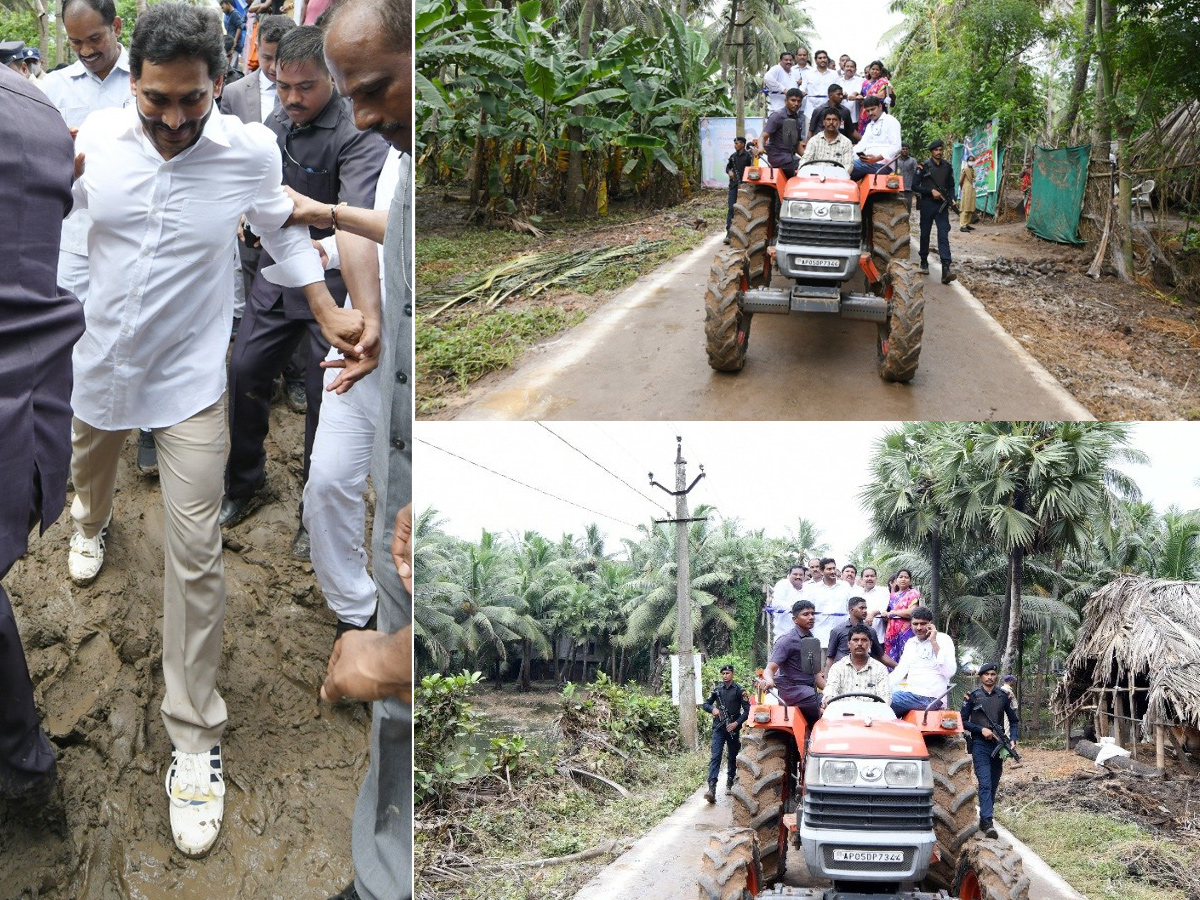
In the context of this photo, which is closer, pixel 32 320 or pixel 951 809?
pixel 32 320

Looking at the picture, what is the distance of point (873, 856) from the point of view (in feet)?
13.4

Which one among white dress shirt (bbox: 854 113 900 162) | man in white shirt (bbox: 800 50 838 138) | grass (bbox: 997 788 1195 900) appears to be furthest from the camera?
man in white shirt (bbox: 800 50 838 138)

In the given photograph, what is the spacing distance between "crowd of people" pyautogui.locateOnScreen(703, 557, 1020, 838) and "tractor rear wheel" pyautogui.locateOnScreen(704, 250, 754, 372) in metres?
1.50

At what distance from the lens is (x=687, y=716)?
12.8 m

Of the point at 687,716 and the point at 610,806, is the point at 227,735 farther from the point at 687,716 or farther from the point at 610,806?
the point at 687,716

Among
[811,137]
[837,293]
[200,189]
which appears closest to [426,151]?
[811,137]

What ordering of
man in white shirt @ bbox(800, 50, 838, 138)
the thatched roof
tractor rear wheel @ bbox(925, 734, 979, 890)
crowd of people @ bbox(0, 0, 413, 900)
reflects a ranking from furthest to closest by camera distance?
1. the thatched roof
2. man in white shirt @ bbox(800, 50, 838, 138)
3. tractor rear wheel @ bbox(925, 734, 979, 890)
4. crowd of people @ bbox(0, 0, 413, 900)

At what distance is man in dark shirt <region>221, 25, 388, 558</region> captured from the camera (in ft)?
10.2

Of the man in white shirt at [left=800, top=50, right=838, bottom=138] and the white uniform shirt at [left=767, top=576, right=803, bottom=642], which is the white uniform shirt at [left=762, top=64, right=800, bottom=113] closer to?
the man in white shirt at [left=800, top=50, right=838, bottom=138]

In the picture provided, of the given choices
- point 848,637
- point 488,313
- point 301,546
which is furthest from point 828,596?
point 301,546

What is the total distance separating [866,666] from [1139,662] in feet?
20.9

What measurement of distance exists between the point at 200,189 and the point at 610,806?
6831mm

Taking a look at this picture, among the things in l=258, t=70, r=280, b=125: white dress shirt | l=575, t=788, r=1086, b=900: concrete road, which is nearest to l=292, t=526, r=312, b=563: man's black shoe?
l=258, t=70, r=280, b=125: white dress shirt

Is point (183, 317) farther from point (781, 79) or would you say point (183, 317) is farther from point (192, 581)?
point (781, 79)
